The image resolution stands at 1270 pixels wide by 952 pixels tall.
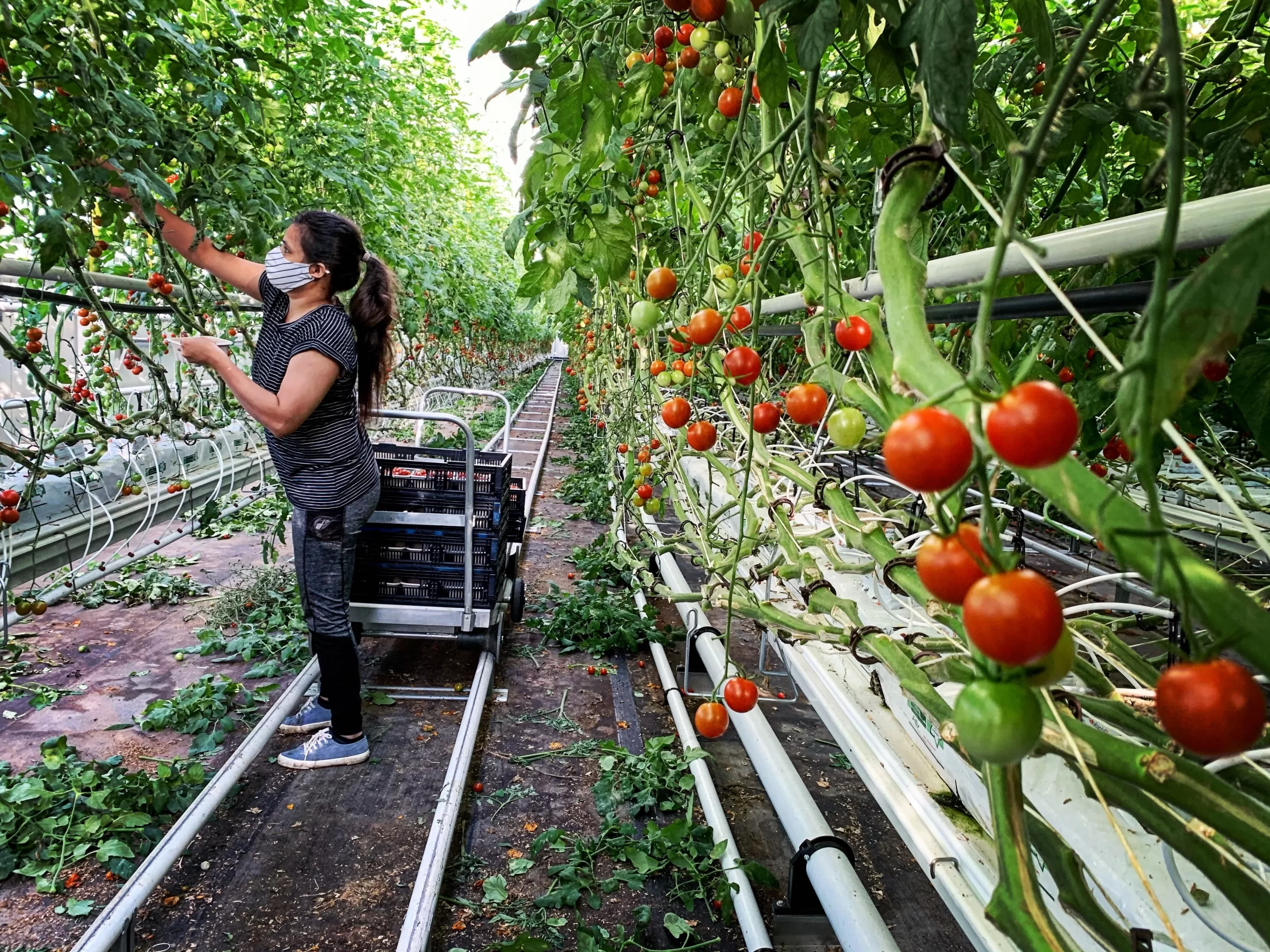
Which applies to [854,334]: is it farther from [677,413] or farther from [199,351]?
[199,351]

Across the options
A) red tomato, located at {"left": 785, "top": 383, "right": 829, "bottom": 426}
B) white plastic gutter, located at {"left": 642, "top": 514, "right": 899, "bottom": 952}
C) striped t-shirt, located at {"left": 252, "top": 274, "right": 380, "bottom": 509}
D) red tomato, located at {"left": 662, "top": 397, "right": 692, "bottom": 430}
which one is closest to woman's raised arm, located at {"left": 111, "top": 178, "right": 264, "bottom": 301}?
striped t-shirt, located at {"left": 252, "top": 274, "right": 380, "bottom": 509}

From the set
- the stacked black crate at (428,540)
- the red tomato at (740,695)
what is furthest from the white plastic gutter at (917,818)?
the stacked black crate at (428,540)

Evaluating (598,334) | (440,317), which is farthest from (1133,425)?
(440,317)

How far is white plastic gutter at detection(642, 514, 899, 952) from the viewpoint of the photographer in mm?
1611

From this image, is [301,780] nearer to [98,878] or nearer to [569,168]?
[98,878]

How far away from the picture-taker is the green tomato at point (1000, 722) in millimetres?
391

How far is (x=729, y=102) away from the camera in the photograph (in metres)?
1.32

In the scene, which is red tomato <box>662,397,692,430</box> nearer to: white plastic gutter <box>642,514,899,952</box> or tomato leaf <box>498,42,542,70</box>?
white plastic gutter <box>642,514,899,952</box>

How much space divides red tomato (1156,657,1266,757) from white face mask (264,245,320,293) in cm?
263

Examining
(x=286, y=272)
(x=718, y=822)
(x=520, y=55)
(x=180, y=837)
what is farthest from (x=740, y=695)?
(x=286, y=272)

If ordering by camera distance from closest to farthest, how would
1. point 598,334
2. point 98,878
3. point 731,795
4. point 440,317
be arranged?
point 98,878 → point 731,795 → point 598,334 → point 440,317

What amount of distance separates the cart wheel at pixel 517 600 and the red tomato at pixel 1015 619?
13.7ft

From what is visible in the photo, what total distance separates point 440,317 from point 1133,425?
848 centimetres

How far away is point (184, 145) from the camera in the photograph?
2455 millimetres
